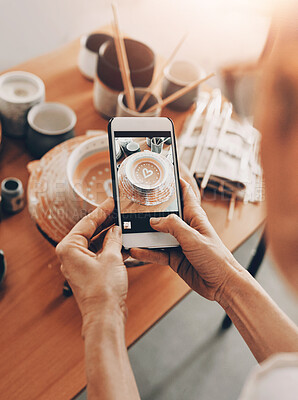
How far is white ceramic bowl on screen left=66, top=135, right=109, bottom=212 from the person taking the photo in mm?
675

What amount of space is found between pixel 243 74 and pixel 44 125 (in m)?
0.66

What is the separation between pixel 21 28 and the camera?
1.60 m

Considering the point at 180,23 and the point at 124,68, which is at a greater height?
the point at 124,68

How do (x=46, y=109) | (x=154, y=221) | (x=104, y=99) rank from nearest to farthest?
1. (x=154, y=221)
2. (x=46, y=109)
3. (x=104, y=99)

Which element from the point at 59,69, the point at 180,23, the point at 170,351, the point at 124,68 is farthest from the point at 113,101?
the point at 180,23

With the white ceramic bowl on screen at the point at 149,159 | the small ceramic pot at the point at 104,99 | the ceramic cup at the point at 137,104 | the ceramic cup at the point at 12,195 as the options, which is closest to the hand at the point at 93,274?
the white ceramic bowl on screen at the point at 149,159

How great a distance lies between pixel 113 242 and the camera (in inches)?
22.8

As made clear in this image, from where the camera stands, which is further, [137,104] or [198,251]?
[137,104]

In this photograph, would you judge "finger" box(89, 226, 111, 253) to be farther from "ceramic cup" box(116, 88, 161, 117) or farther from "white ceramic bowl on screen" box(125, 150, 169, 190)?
"ceramic cup" box(116, 88, 161, 117)

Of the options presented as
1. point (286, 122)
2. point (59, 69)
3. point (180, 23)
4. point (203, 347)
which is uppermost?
point (286, 122)

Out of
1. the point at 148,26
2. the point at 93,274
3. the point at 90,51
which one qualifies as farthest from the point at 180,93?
the point at 148,26

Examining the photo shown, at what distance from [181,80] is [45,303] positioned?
29.4 inches

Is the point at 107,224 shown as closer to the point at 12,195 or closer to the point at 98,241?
the point at 98,241

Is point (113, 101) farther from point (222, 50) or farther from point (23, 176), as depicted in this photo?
point (222, 50)
